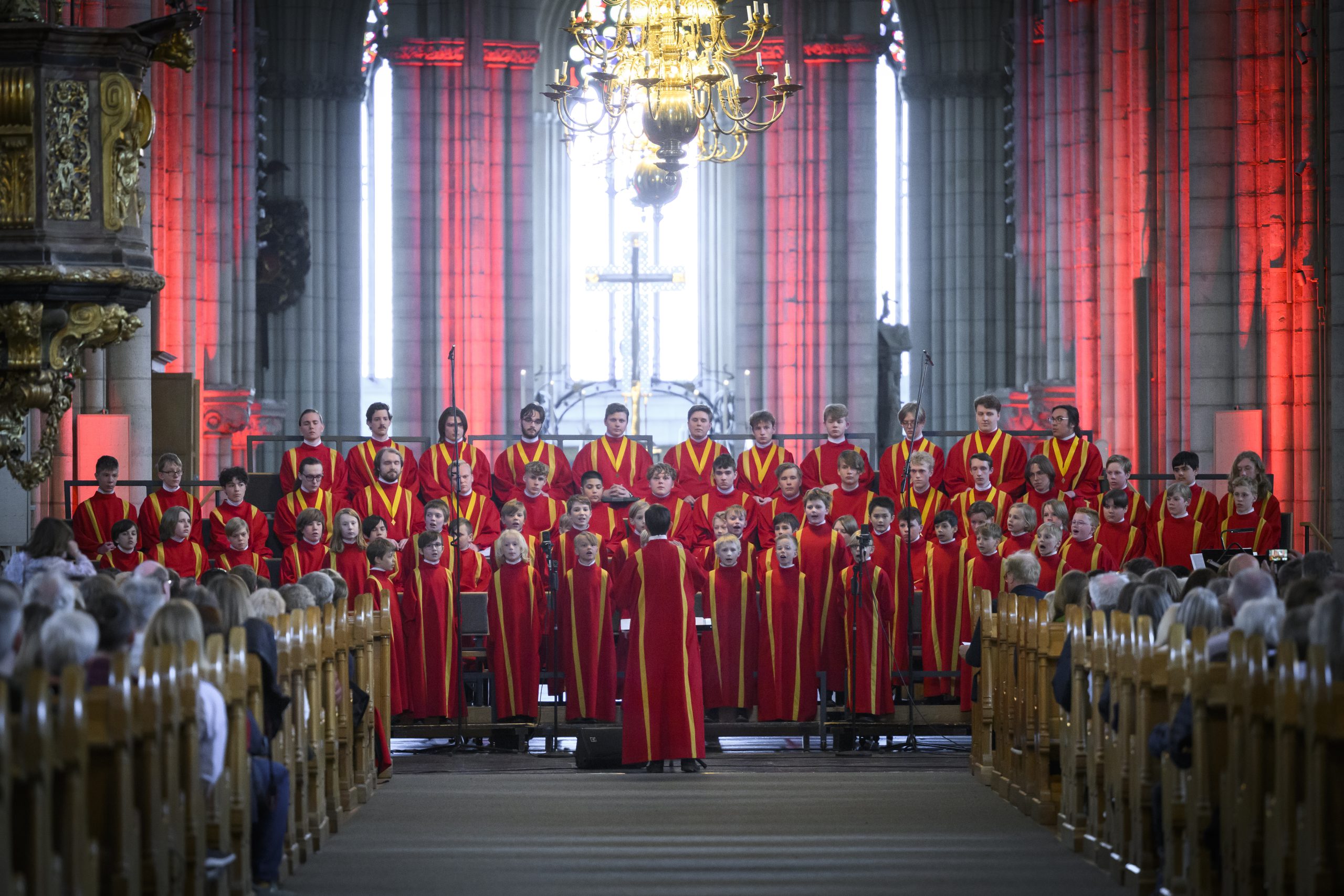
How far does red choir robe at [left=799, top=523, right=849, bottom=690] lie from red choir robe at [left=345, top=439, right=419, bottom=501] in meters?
2.91

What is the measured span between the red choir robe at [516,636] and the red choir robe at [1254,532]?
421cm

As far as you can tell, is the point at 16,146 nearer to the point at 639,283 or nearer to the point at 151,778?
the point at 151,778

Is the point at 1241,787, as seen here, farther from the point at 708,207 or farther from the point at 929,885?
the point at 708,207

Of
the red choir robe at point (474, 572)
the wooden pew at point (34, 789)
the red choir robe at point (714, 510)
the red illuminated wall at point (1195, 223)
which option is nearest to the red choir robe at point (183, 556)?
the red choir robe at point (474, 572)

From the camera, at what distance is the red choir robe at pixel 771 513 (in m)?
12.0

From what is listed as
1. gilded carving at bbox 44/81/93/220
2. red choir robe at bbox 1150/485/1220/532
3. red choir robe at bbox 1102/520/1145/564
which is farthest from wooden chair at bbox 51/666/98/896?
red choir robe at bbox 1150/485/1220/532

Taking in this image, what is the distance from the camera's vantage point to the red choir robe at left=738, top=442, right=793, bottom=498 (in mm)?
12547

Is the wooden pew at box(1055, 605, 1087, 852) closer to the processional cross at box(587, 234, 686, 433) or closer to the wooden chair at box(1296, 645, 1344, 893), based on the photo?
the wooden chair at box(1296, 645, 1344, 893)

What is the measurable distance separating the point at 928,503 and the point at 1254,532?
2141 millimetres

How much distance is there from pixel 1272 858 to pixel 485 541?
25.8 ft

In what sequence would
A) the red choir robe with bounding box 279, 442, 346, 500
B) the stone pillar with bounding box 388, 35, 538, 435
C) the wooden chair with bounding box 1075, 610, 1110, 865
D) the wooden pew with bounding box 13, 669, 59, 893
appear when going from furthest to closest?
the stone pillar with bounding box 388, 35, 538, 435 → the red choir robe with bounding box 279, 442, 346, 500 → the wooden chair with bounding box 1075, 610, 1110, 865 → the wooden pew with bounding box 13, 669, 59, 893

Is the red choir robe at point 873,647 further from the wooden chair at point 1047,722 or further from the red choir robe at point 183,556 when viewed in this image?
the red choir robe at point 183,556

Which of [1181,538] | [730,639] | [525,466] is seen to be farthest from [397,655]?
[1181,538]

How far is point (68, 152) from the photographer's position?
295 inches
